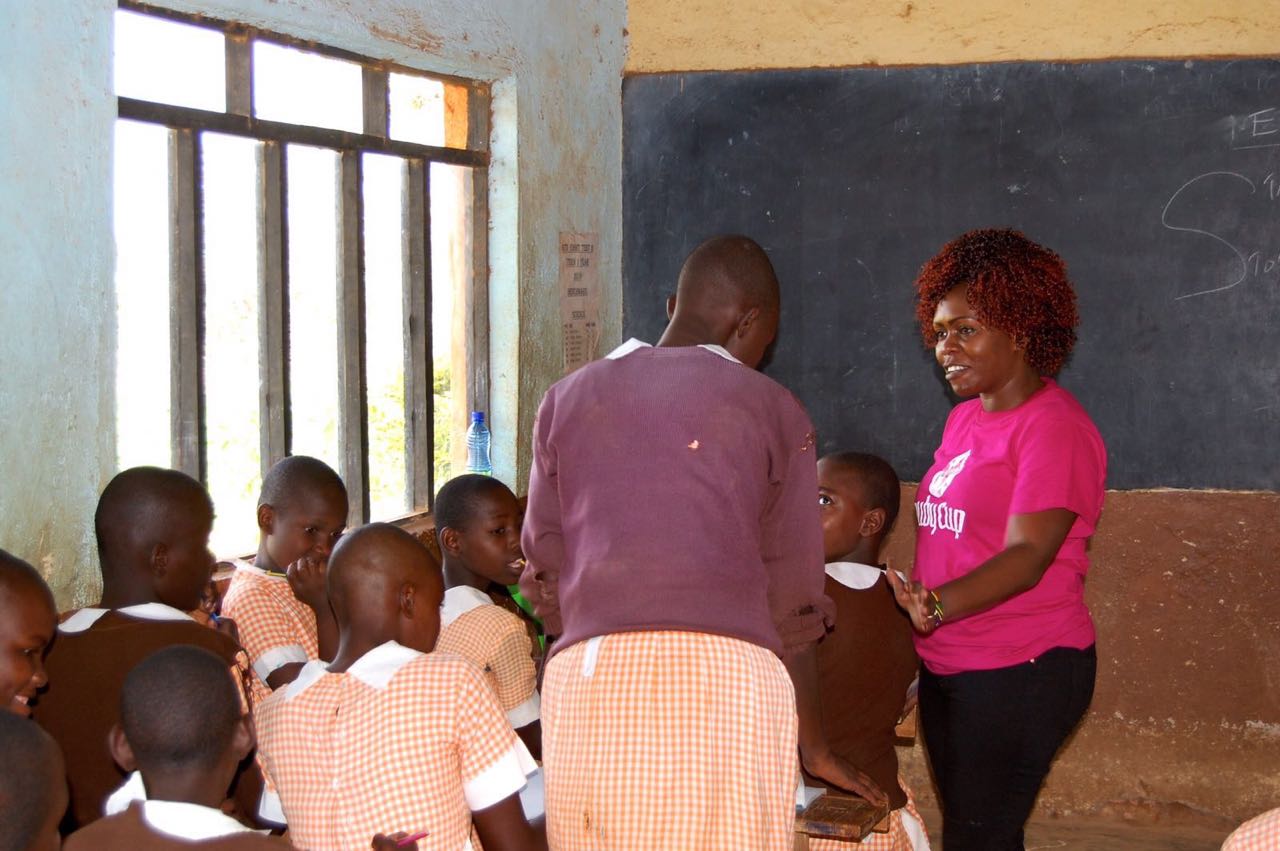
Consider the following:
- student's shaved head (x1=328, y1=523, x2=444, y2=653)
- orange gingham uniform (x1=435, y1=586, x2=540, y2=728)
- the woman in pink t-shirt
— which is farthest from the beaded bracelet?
student's shaved head (x1=328, y1=523, x2=444, y2=653)

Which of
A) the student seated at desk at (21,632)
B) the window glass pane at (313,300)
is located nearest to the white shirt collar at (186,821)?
the student seated at desk at (21,632)

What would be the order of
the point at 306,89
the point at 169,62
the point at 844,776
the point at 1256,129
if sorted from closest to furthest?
the point at 844,776 < the point at 169,62 < the point at 306,89 < the point at 1256,129

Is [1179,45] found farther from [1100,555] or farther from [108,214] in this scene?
[108,214]

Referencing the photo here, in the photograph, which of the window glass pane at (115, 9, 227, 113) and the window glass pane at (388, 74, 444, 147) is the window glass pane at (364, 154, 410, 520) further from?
the window glass pane at (115, 9, 227, 113)

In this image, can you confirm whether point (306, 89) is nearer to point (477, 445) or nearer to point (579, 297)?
point (477, 445)

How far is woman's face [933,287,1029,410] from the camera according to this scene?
3027 millimetres

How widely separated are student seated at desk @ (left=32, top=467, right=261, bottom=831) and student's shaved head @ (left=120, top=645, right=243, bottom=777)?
0.33 metres

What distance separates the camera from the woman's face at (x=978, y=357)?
9.93ft

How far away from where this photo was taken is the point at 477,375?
4641 millimetres

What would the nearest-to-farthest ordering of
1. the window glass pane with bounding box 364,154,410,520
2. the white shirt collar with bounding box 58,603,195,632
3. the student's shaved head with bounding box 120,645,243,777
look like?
the student's shaved head with bounding box 120,645,243,777, the white shirt collar with bounding box 58,603,195,632, the window glass pane with bounding box 364,154,410,520

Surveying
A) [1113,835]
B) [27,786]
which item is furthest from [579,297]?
[27,786]

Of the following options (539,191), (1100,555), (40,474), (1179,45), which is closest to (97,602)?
(40,474)

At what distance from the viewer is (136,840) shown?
185 cm

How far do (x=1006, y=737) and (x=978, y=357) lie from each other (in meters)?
0.81
